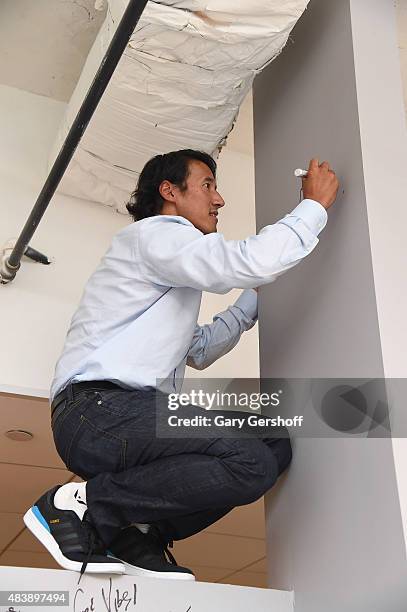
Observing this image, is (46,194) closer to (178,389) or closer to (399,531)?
(178,389)

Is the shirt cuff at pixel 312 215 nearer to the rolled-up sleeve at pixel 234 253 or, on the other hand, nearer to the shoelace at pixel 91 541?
the rolled-up sleeve at pixel 234 253

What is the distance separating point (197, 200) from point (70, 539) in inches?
32.2

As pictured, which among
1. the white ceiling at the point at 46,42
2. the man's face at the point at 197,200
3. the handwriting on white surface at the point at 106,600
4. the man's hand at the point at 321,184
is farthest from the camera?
the white ceiling at the point at 46,42

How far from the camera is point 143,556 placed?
1.39 m

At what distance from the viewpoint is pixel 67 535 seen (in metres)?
1.34

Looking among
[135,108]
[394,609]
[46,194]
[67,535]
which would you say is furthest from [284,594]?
[135,108]

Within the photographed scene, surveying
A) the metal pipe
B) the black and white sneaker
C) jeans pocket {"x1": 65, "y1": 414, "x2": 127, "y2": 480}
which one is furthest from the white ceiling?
the black and white sneaker

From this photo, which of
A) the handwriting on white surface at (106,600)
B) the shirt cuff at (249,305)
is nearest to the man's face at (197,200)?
the shirt cuff at (249,305)

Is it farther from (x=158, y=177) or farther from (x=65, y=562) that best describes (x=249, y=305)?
(x=65, y=562)

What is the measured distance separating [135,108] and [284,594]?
4.73ft

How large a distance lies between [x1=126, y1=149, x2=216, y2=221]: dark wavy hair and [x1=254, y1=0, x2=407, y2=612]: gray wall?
30 cm

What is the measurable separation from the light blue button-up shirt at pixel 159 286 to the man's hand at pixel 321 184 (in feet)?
0.15

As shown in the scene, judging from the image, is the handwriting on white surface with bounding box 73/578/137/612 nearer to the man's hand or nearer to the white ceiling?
the man's hand

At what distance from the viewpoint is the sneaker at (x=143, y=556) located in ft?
4.43
